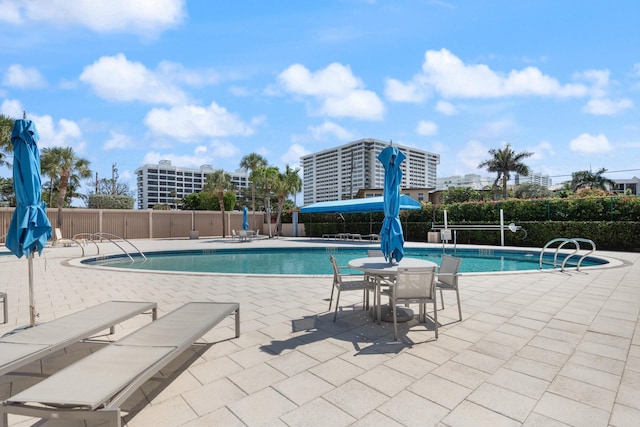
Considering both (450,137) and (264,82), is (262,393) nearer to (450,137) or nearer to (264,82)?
(264,82)

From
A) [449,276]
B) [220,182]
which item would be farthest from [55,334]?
[220,182]

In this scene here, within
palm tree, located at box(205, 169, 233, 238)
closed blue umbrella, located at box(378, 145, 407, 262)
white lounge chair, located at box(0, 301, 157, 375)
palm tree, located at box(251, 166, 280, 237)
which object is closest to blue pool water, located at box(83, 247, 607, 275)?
closed blue umbrella, located at box(378, 145, 407, 262)

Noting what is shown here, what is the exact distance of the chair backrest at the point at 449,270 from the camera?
421 cm

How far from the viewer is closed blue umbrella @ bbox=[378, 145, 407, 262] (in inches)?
176

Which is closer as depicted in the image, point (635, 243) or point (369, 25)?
point (369, 25)

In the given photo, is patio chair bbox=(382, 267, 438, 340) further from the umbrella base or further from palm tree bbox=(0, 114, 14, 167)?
palm tree bbox=(0, 114, 14, 167)

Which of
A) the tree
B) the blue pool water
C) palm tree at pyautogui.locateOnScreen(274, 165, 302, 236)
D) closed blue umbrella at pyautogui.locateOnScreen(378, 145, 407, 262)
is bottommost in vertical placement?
the blue pool water

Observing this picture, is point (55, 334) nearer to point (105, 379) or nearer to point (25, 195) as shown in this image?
point (105, 379)

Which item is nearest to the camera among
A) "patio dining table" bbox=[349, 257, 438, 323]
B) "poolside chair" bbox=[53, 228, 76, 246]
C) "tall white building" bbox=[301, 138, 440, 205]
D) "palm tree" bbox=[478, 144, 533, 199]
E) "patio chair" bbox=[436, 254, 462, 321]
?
"patio dining table" bbox=[349, 257, 438, 323]

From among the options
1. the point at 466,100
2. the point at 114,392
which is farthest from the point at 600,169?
the point at 114,392

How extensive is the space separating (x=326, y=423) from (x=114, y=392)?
3.95 feet

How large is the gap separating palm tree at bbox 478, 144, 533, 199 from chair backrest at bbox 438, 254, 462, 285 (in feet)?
117

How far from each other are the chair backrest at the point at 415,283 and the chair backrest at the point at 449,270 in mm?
552

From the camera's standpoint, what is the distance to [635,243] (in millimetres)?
12062
